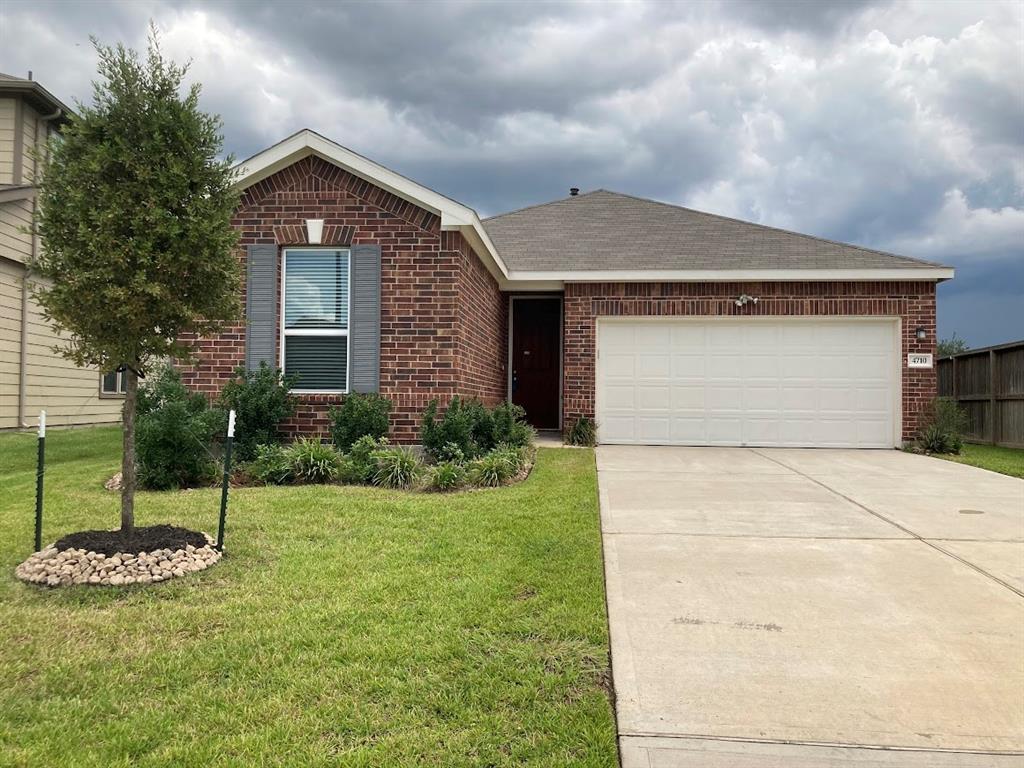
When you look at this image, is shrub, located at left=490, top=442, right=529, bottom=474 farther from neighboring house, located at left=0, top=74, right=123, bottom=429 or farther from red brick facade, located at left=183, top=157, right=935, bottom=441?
neighboring house, located at left=0, top=74, right=123, bottom=429

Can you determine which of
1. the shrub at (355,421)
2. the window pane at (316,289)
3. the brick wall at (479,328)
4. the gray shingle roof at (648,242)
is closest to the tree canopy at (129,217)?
the shrub at (355,421)

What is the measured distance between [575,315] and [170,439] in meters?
7.17

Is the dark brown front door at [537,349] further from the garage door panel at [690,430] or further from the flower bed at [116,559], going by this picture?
the flower bed at [116,559]

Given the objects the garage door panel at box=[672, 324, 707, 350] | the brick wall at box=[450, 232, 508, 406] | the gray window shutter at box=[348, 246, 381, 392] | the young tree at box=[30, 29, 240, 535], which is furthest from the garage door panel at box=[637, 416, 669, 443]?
the young tree at box=[30, 29, 240, 535]

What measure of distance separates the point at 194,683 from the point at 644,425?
1001 cm

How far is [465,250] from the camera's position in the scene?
969 centimetres

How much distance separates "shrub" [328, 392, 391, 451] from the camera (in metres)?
8.50

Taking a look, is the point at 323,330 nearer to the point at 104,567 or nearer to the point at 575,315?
the point at 575,315

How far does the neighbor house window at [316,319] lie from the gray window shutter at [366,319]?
20 centimetres

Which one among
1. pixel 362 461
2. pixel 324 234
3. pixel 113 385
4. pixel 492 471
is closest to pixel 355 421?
pixel 362 461

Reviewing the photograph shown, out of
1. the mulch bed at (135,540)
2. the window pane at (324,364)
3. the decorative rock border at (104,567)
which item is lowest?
the decorative rock border at (104,567)

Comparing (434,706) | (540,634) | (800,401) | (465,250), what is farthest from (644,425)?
(434,706)

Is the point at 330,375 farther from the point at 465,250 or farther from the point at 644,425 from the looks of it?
the point at 644,425

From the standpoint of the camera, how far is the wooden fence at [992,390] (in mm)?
12555
